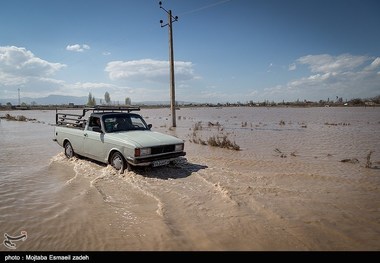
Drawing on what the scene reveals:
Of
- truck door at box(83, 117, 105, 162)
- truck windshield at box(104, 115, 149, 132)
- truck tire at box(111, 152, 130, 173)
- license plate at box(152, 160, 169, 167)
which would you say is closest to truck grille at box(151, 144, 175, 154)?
license plate at box(152, 160, 169, 167)

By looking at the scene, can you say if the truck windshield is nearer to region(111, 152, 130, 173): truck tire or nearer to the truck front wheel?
region(111, 152, 130, 173): truck tire

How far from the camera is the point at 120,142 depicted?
7203 mm

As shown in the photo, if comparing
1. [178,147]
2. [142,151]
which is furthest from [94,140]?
[178,147]

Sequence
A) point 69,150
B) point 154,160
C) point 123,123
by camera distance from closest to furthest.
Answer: point 154,160, point 123,123, point 69,150

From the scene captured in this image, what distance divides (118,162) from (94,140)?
1.29 m

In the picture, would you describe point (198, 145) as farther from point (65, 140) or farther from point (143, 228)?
point (143, 228)

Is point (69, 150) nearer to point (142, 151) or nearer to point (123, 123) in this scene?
point (123, 123)

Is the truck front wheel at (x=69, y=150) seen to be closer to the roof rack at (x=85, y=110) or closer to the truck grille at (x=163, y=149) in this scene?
the roof rack at (x=85, y=110)

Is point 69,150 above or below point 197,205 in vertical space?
above

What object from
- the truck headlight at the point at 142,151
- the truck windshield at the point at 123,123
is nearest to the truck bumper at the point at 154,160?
the truck headlight at the point at 142,151

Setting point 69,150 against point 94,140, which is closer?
point 94,140

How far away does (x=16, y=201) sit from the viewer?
5.77 metres
